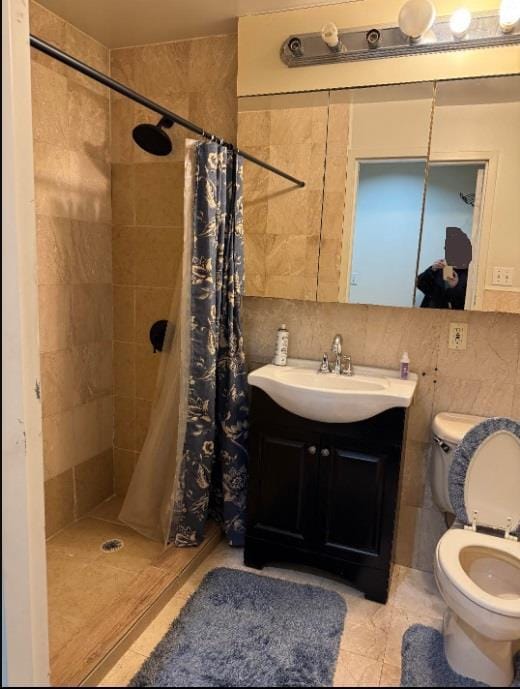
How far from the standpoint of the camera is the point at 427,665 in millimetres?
1203

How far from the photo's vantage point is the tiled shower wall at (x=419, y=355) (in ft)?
6.44

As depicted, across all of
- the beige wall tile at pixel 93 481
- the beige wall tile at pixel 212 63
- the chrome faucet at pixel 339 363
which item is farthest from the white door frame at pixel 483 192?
the beige wall tile at pixel 93 481

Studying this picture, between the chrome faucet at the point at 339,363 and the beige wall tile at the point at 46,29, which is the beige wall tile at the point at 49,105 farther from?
the chrome faucet at the point at 339,363

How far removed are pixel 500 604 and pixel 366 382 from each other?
2.96ft

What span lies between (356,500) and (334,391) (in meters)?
0.50

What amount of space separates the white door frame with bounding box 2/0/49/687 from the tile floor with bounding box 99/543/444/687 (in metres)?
0.30

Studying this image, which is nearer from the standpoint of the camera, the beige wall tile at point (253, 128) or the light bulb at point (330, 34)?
the light bulb at point (330, 34)

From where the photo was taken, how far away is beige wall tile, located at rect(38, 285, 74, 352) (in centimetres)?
213

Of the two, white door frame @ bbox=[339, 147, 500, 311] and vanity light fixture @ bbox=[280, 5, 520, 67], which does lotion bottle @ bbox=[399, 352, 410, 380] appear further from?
vanity light fixture @ bbox=[280, 5, 520, 67]

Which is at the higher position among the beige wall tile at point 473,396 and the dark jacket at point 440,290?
the dark jacket at point 440,290

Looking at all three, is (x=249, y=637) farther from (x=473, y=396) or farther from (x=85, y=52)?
(x=85, y=52)

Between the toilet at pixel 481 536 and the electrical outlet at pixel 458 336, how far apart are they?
0.34 m

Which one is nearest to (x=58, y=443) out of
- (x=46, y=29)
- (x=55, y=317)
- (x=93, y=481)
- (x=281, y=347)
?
(x=93, y=481)

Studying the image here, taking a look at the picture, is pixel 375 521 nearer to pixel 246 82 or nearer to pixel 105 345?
pixel 105 345
